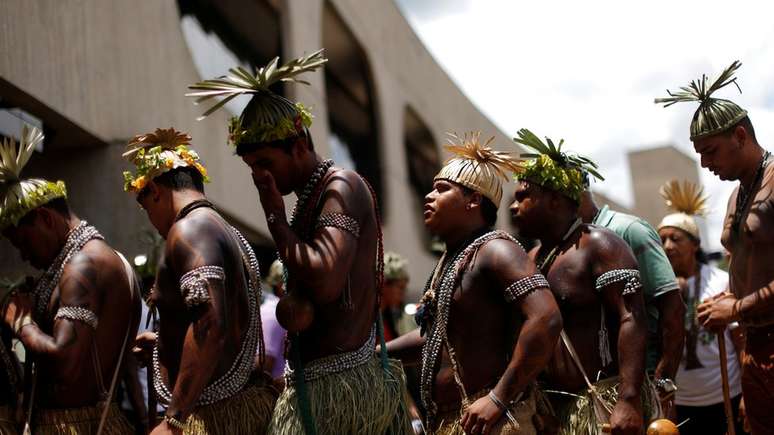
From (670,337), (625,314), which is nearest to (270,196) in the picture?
(625,314)

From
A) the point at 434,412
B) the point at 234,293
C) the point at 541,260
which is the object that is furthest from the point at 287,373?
the point at 541,260

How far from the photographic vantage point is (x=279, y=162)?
3.41 meters

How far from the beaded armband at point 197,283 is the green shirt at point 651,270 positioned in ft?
6.98

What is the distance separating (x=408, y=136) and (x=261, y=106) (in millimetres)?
23795

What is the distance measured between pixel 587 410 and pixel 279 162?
1.75 m

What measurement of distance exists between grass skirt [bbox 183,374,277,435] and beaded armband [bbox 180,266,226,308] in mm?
439

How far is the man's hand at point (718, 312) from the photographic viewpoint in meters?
4.26

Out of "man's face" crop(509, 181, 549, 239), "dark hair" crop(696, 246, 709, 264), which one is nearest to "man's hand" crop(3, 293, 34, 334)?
"man's face" crop(509, 181, 549, 239)

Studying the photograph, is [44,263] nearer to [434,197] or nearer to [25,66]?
[434,197]

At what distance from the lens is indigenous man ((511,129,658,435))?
3.96 metres

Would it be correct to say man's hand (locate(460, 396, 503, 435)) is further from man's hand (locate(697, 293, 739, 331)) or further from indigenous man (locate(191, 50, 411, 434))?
man's hand (locate(697, 293, 739, 331))

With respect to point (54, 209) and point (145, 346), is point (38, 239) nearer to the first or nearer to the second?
point (54, 209)

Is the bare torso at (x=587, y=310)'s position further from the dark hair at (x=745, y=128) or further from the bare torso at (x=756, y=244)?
the dark hair at (x=745, y=128)

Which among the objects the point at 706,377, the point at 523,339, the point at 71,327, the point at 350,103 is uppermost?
the point at 350,103
